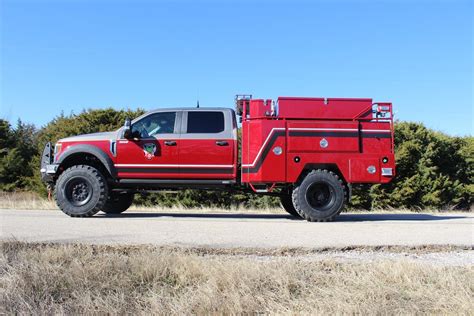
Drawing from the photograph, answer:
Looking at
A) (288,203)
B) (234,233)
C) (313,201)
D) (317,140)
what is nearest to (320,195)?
(313,201)

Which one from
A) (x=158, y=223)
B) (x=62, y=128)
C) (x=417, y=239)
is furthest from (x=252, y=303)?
(x=62, y=128)

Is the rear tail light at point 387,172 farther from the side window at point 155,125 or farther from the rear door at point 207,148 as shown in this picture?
the side window at point 155,125

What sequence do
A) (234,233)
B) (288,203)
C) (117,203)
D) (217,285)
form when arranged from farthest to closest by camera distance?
1. (288,203)
2. (117,203)
3. (234,233)
4. (217,285)

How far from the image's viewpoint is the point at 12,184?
19.2 meters

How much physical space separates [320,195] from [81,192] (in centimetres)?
470

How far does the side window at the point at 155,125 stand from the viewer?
9430 millimetres

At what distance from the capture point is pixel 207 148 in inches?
366

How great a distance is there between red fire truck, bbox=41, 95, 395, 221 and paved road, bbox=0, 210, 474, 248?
2.66 feet

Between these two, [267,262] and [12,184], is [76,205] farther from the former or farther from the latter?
[12,184]

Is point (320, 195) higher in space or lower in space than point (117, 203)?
higher

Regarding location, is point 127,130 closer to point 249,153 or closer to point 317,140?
point 249,153

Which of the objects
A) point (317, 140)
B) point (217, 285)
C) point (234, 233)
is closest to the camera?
point (217, 285)

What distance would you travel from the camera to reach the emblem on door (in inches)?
368

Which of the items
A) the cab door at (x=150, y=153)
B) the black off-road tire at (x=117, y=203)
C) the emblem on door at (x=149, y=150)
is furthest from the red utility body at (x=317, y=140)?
the black off-road tire at (x=117, y=203)
